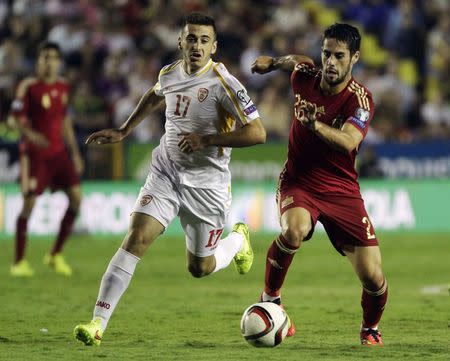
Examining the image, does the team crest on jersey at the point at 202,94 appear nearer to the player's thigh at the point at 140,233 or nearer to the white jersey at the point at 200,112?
the white jersey at the point at 200,112

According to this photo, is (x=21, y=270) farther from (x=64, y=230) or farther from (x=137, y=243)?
(x=137, y=243)

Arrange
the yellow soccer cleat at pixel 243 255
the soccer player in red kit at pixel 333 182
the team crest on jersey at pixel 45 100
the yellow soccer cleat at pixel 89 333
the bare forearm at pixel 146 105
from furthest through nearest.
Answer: the team crest on jersey at pixel 45 100 < the yellow soccer cleat at pixel 243 255 < the bare forearm at pixel 146 105 < the soccer player in red kit at pixel 333 182 < the yellow soccer cleat at pixel 89 333

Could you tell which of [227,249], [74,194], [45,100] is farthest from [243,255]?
[45,100]

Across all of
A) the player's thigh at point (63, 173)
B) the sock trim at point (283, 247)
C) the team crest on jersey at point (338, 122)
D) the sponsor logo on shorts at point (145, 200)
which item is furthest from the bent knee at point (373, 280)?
the player's thigh at point (63, 173)

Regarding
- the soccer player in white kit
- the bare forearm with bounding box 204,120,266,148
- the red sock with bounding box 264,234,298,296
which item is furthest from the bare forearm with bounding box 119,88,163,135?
the red sock with bounding box 264,234,298,296

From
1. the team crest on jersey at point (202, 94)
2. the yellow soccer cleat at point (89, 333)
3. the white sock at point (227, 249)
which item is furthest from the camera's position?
the white sock at point (227, 249)

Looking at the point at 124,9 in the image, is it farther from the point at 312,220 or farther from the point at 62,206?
the point at 312,220

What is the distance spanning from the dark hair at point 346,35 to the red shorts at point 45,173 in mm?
6321

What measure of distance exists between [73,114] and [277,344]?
39.4ft

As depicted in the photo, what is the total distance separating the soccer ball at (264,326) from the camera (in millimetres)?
7848

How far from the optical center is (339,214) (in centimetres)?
814

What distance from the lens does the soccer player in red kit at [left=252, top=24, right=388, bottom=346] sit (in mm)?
7957

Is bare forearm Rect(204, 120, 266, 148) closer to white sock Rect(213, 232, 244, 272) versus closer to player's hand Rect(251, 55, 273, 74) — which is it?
player's hand Rect(251, 55, 273, 74)

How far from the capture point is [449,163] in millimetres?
18969
